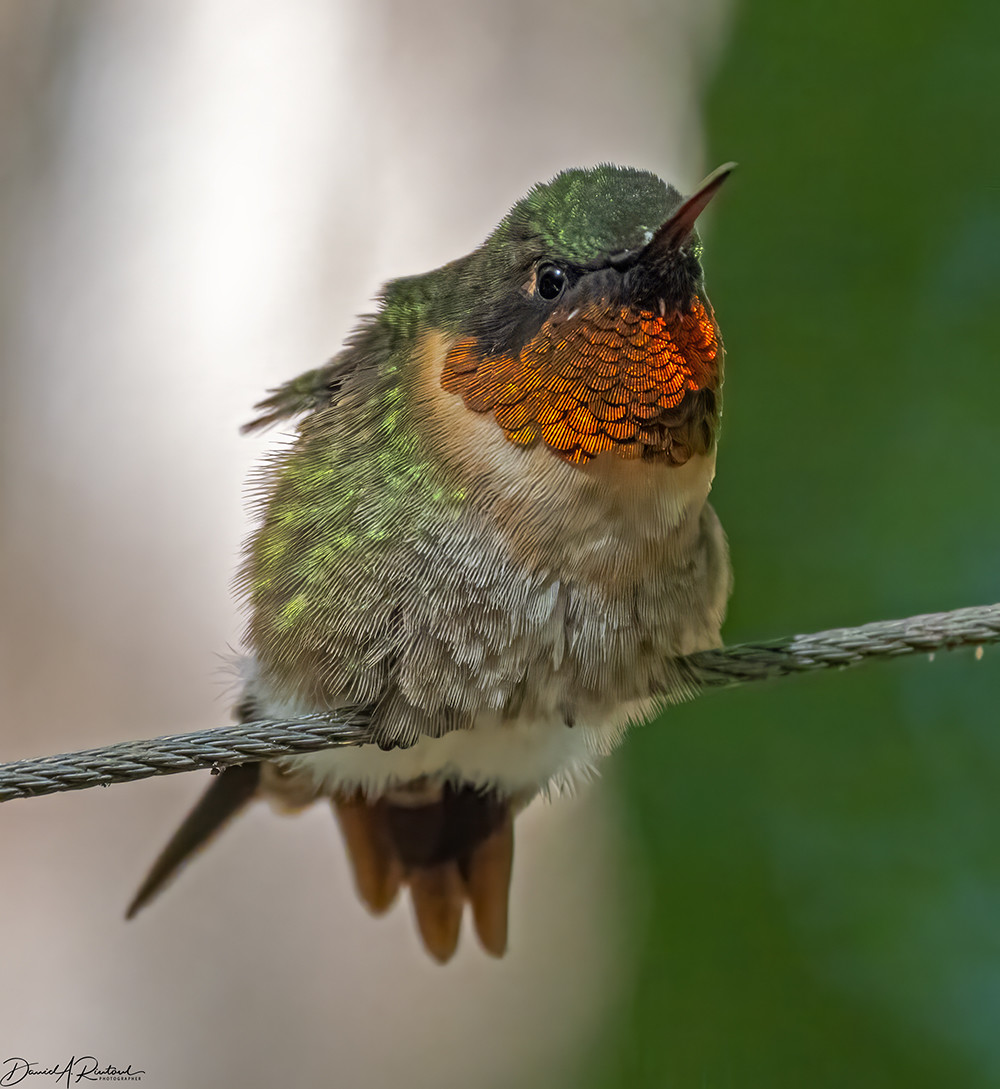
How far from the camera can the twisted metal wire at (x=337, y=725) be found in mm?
1062

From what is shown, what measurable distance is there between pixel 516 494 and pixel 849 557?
216 cm

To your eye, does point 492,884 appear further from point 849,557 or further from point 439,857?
point 849,557

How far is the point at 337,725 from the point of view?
1.32 m

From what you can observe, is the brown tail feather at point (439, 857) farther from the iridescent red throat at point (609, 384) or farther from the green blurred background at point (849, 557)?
the green blurred background at point (849, 557)

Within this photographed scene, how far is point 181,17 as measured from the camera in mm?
3127

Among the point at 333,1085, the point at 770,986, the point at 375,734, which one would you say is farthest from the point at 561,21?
the point at 333,1085

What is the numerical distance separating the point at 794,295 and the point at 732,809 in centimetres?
169

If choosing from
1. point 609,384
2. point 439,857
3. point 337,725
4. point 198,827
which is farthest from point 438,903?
point 609,384
